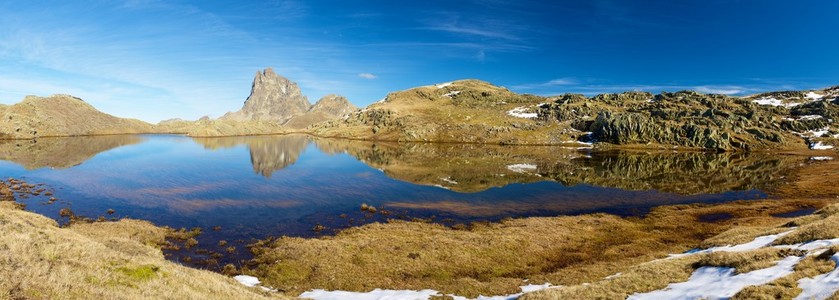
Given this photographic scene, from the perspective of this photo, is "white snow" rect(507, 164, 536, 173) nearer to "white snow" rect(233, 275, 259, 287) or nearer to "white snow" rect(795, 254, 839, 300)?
"white snow" rect(233, 275, 259, 287)

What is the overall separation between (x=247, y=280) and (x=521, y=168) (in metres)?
85.9

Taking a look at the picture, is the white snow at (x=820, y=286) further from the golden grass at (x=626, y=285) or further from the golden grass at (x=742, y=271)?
the golden grass at (x=626, y=285)

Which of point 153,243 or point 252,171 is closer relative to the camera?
point 153,243

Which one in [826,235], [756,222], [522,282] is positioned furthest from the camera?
[756,222]

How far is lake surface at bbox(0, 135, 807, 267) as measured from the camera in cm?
5137

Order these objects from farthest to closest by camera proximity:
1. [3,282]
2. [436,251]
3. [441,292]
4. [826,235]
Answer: [436,251]
[441,292]
[826,235]
[3,282]

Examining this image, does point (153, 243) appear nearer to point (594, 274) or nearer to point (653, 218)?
point (594, 274)

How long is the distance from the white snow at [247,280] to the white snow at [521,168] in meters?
78.1

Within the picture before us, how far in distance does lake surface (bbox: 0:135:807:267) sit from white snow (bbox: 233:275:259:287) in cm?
554

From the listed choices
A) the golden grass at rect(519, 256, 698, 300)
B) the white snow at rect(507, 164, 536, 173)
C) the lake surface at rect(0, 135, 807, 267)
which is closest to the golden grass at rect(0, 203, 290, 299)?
the lake surface at rect(0, 135, 807, 267)

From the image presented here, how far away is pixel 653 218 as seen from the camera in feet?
168

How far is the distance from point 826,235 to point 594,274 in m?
14.1

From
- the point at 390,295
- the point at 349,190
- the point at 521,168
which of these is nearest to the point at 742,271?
the point at 390,295

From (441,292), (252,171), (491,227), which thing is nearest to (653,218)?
(491,227)
